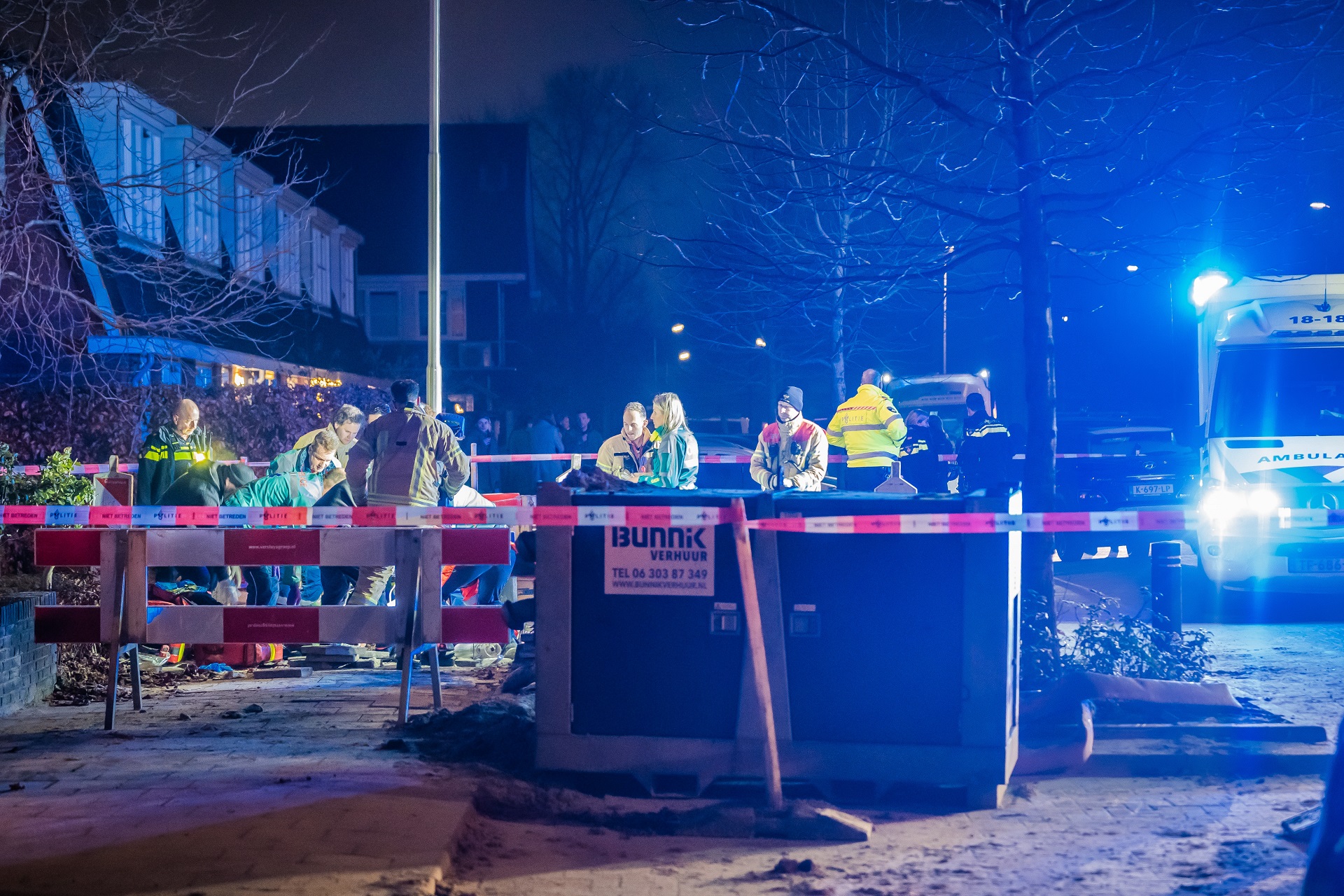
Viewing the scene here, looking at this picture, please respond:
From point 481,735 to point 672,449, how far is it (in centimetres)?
455

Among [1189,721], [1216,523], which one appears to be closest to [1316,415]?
[1216,523]

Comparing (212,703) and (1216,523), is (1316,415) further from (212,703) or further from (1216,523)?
(212,703)

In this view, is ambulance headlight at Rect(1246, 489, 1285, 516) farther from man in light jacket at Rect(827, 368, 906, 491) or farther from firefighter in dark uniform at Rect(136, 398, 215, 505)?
firefighter in dark uniform at Rect(136, 398, 215, 505)

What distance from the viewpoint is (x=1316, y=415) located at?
445 inches

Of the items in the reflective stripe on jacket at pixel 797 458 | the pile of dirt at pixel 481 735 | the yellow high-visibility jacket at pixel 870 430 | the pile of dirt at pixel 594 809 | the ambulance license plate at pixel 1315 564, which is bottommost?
the pile of dirt at pixel 594 809

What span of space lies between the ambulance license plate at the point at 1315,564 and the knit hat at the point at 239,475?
30.7 ft

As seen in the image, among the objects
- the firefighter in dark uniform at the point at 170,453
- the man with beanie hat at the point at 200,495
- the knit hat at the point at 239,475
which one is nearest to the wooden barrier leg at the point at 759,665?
the man with beanie hat at the point at 200,495

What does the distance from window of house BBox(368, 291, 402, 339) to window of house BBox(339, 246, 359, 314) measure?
7.30 ft

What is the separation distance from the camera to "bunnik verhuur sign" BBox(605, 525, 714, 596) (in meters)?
5.77

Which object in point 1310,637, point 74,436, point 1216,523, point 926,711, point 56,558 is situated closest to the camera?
point 926,711

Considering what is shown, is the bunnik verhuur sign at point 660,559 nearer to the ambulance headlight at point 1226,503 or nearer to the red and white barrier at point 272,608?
the red and white barrier at point 272,608

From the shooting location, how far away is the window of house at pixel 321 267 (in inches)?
1304

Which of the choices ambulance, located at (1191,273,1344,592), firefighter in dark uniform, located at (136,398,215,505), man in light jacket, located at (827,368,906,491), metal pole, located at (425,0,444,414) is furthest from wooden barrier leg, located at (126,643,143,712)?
ambulance, located at (1191,273,1344,592)

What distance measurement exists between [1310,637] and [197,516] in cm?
895
